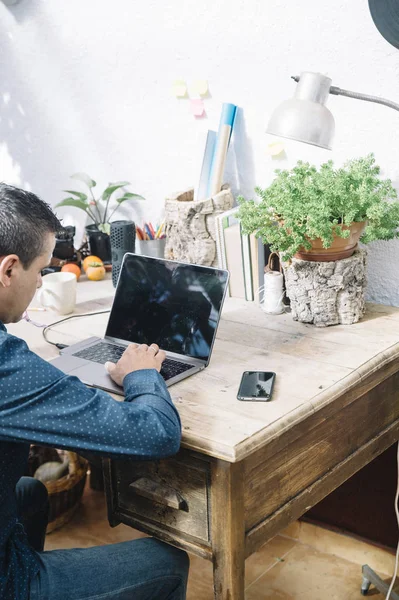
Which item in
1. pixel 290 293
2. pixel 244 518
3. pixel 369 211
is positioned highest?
pixel 369 211

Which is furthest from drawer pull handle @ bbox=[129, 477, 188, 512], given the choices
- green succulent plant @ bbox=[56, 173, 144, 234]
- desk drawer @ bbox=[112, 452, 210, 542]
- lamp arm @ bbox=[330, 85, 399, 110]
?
green succulent plant @ bbox=[56, 173, 144, 234]

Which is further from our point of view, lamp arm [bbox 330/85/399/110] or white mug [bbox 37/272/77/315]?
white mug [bbox 37/272/77/315]

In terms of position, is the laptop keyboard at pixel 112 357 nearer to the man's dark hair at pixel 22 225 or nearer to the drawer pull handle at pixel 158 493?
the drawer pull handle at pixel 158 493

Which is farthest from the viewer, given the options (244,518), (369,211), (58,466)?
(58,466)

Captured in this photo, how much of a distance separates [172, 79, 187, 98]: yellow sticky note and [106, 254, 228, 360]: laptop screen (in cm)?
68

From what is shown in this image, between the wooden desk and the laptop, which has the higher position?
the laptop

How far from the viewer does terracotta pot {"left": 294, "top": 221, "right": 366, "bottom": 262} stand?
5.11ft

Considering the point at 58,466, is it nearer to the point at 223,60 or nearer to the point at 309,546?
the point at 309,546

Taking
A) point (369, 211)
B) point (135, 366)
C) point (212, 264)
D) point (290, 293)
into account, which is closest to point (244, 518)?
point (135, 366)

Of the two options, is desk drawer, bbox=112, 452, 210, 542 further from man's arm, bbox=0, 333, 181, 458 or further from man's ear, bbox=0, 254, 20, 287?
man's ear, bbox=0, 254, 20, 287

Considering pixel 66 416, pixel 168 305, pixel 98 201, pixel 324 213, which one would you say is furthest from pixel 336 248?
pixel 98 201

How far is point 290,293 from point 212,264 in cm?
33

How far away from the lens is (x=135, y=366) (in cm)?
135

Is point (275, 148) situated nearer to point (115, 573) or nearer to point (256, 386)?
point (256, 386)
